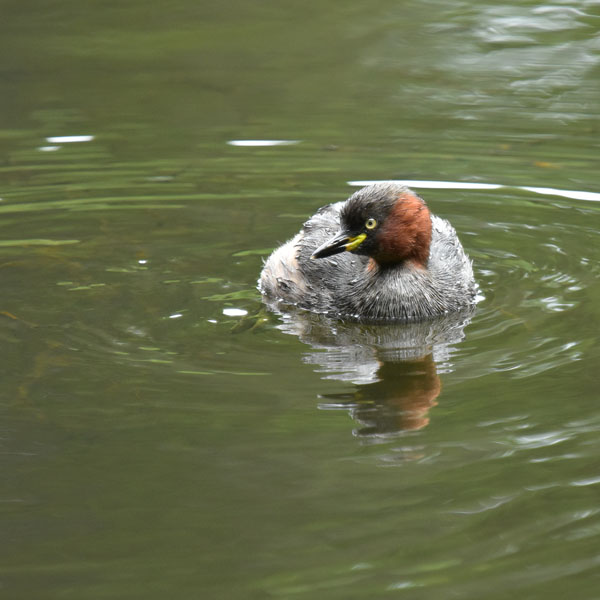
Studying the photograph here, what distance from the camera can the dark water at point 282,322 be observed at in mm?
4578

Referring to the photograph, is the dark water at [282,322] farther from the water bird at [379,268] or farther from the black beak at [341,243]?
the black beak at [341,243]

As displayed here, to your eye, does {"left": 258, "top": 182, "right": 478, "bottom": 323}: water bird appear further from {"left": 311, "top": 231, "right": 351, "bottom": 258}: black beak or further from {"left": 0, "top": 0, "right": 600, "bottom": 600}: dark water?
{"left": 0, "top": 0, "right": 600, "bottom": 600}: dark water

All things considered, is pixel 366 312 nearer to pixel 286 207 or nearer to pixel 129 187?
pixel 286 207

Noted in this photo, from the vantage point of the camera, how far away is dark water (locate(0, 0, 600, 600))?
15.0 ft

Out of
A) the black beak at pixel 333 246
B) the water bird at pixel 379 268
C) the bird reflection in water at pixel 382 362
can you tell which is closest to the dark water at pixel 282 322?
the bird reflection in water at pixel 382 362

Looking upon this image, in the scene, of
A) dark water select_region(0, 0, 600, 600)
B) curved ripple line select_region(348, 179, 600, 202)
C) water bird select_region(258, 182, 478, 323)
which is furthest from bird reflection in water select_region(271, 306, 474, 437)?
curved ripple line select_region(348, 179, 600, 202)

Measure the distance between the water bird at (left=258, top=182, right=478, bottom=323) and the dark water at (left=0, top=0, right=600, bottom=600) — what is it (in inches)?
10.8

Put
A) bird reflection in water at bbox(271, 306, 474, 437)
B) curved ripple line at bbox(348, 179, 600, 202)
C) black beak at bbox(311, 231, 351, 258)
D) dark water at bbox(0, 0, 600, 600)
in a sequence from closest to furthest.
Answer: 1. dark water at bbox(0, 0, 600, 600)
2. bird reflection in water at bbox(271, 306, 474, 437)
3. black beak at bbox(311, 231, 351, 258)
4. curved ripple line at bbox(348, 179, 600, 202)

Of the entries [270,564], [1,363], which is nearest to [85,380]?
[1,363]

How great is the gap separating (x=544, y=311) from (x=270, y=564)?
11.1 ft

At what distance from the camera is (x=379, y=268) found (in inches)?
304

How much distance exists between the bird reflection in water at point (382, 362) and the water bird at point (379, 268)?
12cm

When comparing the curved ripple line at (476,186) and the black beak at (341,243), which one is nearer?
the black beak at (341,243)

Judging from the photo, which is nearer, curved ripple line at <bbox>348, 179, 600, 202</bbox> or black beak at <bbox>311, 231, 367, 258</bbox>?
black beak at <bbox>311, 231, 367, 258</bbox>
